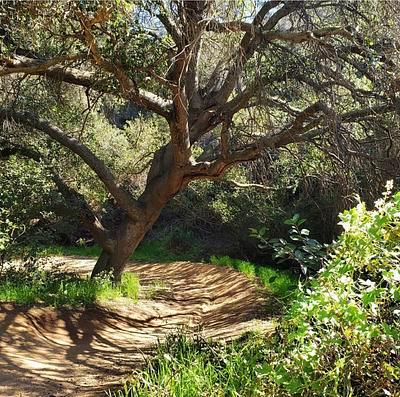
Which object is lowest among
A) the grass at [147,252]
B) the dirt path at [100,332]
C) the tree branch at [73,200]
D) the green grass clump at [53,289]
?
the dirt path at [100,332]

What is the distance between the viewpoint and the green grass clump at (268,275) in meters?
8.60

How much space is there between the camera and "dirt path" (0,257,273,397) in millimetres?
5559

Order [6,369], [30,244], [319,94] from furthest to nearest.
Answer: [30,244] → [319,94] → [6,369]

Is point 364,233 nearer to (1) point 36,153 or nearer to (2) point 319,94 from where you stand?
(2) point 319,94

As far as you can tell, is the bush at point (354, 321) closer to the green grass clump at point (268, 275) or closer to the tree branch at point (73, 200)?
the green grass clump at point (268, 275)

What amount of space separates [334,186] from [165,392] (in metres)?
5.82

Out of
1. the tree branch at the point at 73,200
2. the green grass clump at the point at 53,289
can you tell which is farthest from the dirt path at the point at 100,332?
the tree branch at the point at 73,200

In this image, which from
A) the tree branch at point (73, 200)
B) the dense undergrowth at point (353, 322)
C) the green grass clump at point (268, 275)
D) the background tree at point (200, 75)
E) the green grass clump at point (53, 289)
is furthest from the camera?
the tree branch at point (73, 200)

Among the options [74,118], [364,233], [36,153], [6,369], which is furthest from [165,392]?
[74,118]

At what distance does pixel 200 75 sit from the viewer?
10.3m

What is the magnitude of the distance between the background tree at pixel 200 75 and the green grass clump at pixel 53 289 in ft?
2.00

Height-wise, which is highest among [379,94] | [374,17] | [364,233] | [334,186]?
[374,17]

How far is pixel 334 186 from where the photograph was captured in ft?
27.6

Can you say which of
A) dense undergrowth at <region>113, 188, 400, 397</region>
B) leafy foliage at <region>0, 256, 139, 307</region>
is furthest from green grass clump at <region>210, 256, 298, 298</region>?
dense undergrowth at <region>113, 188, 400, 397</region>
